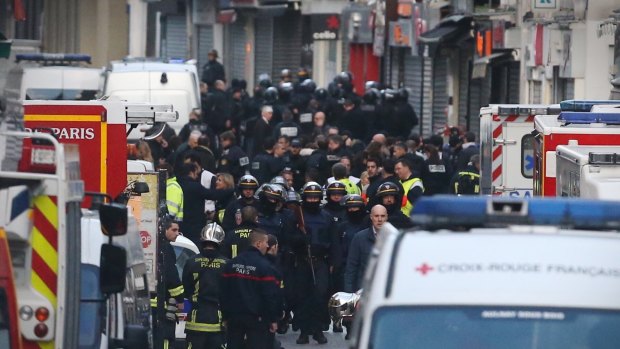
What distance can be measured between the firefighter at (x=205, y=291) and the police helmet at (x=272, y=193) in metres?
2.86

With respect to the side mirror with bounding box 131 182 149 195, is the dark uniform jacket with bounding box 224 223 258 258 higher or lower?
lower

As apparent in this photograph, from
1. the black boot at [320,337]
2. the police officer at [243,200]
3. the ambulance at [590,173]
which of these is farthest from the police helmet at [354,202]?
the ambulance at [590,173]

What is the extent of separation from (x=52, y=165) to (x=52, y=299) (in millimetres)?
667

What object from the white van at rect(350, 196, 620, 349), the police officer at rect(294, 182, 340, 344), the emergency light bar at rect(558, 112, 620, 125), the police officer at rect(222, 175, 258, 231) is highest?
the emergency light bar at rect(558, 112, 620, 125)

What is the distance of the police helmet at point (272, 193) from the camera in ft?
61.0

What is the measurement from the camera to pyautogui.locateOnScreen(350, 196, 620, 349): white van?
7512 mm

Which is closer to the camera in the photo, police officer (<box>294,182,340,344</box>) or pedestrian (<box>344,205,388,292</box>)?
pedestrian (<box>344,205,388,292</box>)

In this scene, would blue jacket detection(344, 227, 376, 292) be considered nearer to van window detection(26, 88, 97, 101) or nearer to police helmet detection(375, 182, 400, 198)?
police helmet detection(375, 182, 400, 198)

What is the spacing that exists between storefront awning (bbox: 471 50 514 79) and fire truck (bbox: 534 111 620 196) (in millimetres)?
16710

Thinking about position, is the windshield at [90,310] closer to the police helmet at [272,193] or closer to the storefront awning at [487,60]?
the police helmet at [272,193]

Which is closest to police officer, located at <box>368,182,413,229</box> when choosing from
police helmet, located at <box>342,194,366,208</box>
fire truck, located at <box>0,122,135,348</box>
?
police helmet, located at <box>342,194,366,208</box>

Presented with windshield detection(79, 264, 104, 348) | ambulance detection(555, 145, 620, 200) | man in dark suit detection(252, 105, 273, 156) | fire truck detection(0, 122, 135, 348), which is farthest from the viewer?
man in dark suit detection(252, 105, 273, 156)

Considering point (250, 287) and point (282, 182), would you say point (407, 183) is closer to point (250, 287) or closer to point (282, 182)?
point (282, 182)

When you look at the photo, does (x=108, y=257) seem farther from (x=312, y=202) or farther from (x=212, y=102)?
(x=212, y=102)
